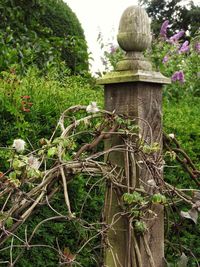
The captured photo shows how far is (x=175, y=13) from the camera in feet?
102

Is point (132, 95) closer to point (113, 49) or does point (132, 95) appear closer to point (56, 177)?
point (56, 177)

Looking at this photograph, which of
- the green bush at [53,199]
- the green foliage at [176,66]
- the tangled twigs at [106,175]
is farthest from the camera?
the green foliage at [176,66]

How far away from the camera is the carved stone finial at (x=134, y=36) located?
2027mm

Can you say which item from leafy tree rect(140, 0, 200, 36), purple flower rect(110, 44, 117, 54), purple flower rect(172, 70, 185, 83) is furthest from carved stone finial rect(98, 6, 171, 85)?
leafy tree rect(140, 0, 200, 36)

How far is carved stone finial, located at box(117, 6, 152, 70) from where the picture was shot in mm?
2027

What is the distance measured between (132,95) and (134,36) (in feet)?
0.69

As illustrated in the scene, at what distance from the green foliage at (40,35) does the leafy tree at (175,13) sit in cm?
2194

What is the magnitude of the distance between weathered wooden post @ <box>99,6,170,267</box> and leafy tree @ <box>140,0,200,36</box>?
2760 centimetres

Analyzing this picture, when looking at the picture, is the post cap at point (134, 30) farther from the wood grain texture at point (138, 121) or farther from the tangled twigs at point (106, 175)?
the tangled twigs at point (106, 175)

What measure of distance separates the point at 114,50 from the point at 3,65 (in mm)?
1861

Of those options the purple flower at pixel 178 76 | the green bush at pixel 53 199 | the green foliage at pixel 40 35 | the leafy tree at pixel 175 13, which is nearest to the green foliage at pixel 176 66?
the purple flower at pixel 178 76

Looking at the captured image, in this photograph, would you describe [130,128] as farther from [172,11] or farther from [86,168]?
[172,11]

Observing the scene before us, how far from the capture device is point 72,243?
258 centimetres

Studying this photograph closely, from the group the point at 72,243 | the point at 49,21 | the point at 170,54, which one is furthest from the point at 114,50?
A: the point at 72,243
